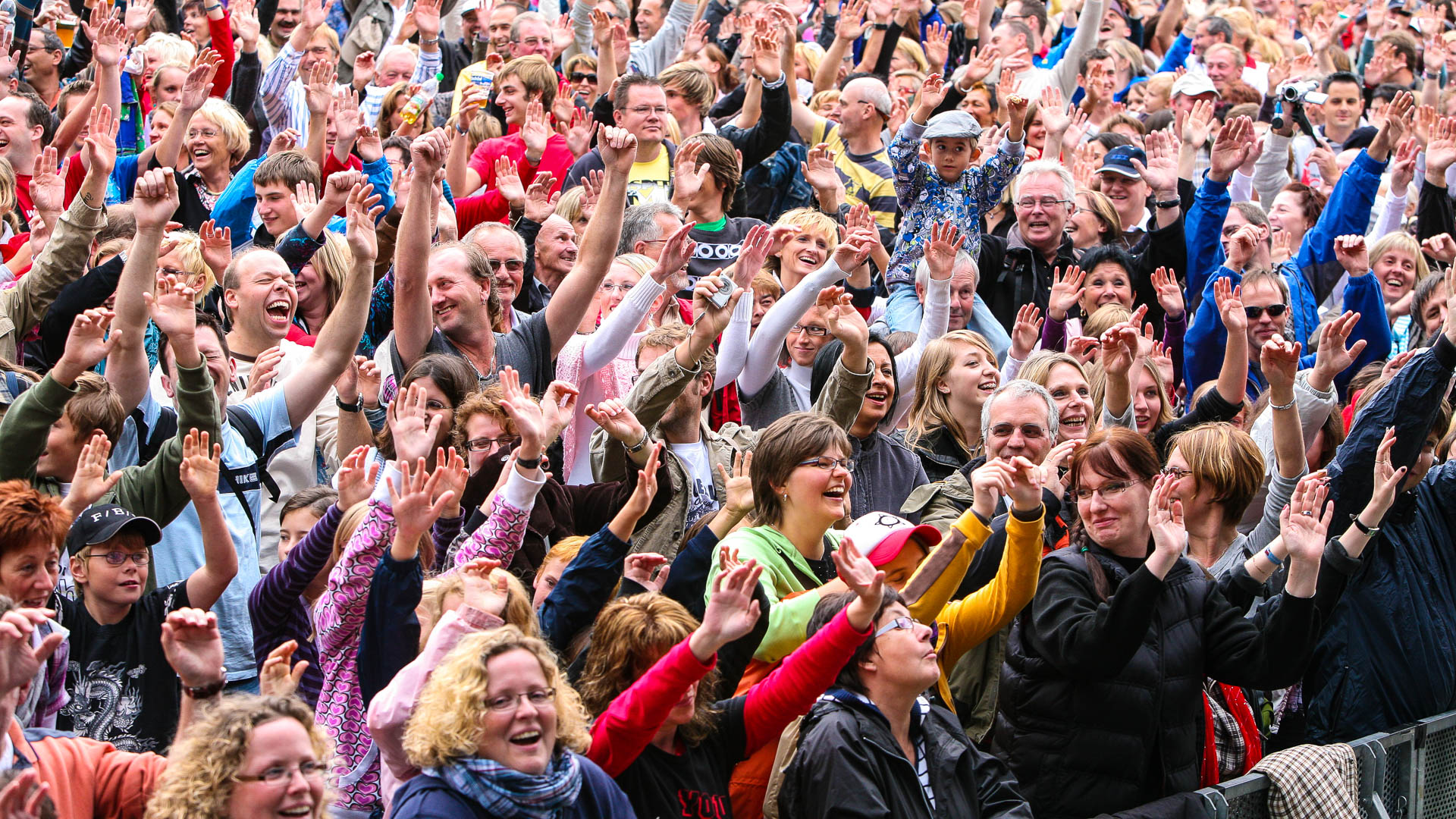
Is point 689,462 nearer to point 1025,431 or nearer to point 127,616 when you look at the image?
point 1025,431

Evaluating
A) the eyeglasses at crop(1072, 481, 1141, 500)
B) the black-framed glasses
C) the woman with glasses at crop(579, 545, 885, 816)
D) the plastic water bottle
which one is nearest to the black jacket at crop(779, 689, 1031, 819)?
the woman with glasses at crop(579, 545, 885, 816)

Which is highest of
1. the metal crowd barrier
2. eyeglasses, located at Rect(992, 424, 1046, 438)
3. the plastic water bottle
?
the plastic water bottle

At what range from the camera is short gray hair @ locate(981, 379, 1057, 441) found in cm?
537

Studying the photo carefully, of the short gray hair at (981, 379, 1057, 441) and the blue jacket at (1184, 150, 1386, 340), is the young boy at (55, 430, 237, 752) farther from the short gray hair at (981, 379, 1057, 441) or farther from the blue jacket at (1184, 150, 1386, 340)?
the blue jacket at (1184, 150, 1386, 340)

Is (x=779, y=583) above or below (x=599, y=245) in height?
below

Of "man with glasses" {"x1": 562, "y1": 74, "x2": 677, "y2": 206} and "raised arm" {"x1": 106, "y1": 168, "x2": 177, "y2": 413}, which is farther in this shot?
"man with glasses" {"x1": 562, "y1": 74, "x2": 677, "y2": 206}

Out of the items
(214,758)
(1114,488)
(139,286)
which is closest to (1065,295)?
(1114,488)

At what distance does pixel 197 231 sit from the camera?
7.62m

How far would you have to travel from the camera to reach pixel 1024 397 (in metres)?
5.36

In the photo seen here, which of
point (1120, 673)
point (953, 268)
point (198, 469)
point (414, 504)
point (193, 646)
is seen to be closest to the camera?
point (193, 646)

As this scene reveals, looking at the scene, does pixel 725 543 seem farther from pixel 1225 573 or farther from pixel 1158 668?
pixel 1225 573

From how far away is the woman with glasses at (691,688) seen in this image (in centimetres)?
383

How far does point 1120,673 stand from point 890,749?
0.81m

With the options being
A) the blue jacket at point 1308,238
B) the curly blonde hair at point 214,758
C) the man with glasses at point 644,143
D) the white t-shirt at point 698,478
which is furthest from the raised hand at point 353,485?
the blue jacket at point 1308,238
